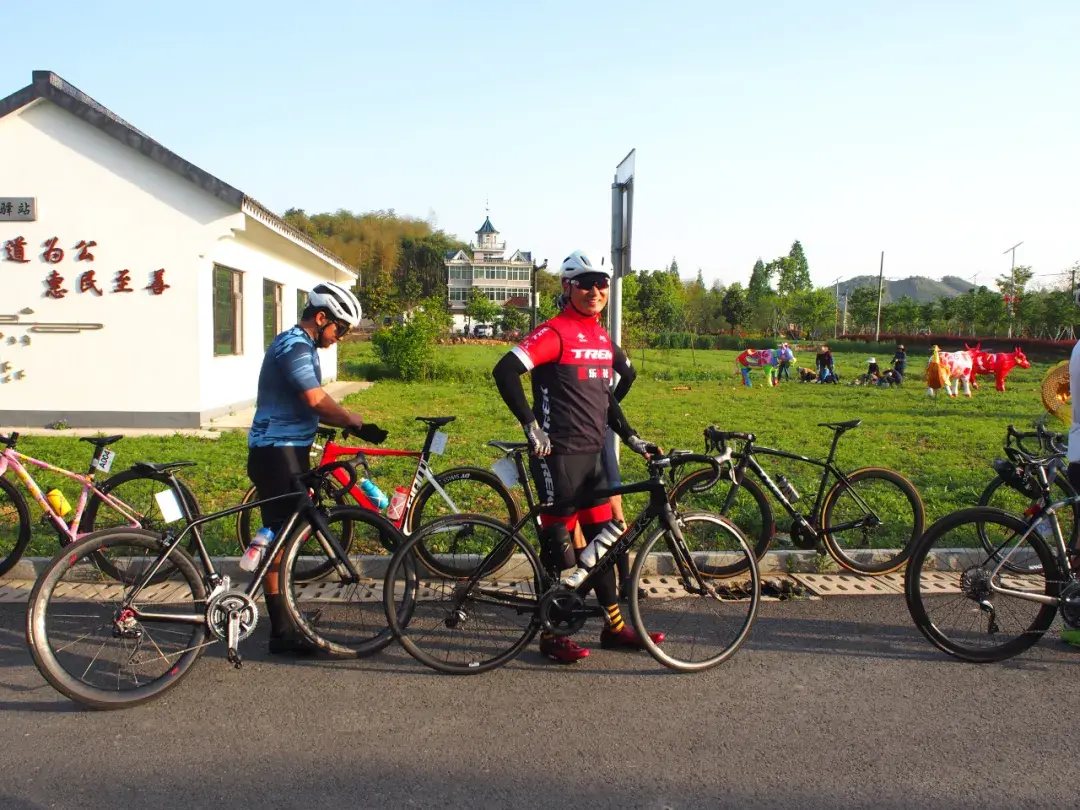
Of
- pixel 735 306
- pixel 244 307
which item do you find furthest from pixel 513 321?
pixel 244 307

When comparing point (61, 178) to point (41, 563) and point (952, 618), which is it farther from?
point (952, 618)

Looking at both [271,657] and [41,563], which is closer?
[271,657]

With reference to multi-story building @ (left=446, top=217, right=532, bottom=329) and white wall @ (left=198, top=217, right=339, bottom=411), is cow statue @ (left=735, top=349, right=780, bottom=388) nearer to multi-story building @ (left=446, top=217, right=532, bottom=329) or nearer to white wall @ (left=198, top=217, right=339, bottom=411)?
white wall @ (left=198, top=217, right=339, bottom=411)

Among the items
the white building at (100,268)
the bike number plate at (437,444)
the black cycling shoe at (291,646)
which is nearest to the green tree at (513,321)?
the white building at (100,268)

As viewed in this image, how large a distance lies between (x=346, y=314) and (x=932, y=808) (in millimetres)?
3375

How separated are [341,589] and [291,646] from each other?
46cm

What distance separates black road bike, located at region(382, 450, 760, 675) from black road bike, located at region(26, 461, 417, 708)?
171mm

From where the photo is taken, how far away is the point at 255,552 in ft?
13.7

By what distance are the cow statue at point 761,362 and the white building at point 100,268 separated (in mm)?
16060

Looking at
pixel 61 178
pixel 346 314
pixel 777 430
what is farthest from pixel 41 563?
pixel 777 430

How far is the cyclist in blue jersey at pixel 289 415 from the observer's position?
4246 mm

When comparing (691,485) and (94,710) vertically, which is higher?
(691,485)

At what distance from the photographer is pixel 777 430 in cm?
1327

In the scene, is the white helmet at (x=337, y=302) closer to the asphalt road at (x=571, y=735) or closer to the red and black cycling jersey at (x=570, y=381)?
the red and black cycling jersey at (x=570, y=381)
